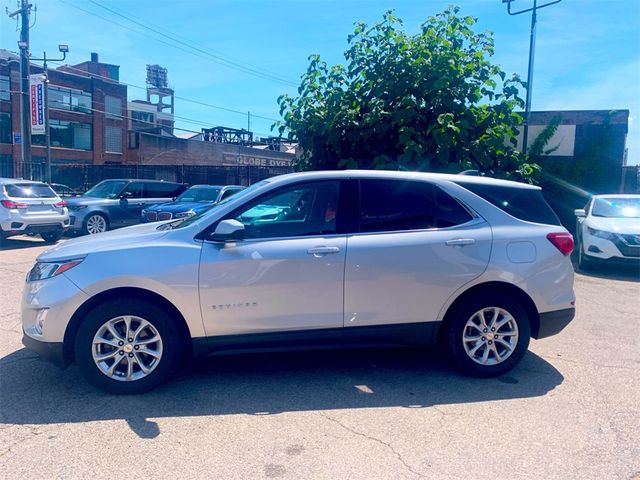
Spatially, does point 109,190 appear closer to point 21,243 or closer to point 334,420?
point 21,243

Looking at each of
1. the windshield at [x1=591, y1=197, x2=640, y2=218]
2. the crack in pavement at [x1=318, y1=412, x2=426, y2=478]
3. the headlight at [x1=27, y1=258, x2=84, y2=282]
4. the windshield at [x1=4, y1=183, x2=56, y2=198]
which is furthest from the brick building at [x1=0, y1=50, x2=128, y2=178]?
the crack in pavement at [x1=318, y1=412, x2=426, y2=478]

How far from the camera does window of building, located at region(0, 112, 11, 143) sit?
129ft

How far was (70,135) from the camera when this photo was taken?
4369 cm

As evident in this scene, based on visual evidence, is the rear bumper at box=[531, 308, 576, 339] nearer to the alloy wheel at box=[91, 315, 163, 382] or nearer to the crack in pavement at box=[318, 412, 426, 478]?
the crack in pavement at box=[318, 412, 426, 478]

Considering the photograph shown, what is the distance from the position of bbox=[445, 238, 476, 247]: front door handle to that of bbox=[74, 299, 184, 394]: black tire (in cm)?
232

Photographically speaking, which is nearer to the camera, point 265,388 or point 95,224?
point 265,388

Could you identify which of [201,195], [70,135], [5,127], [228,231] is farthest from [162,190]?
[70,135]

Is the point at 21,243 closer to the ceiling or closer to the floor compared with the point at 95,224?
closer to the floor

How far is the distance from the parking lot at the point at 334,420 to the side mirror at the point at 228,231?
1.21 metres

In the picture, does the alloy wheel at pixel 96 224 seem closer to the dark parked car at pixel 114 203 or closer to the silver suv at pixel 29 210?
the dark parked car at pixel 114 203

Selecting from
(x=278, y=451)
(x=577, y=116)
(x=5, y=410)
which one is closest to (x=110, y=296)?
(x=5, y=410)

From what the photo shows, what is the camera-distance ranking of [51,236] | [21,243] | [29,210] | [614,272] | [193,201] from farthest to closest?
[193,201]
[51,236]
[21,243]
[29,210]
[614,272]

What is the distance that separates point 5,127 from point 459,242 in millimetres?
43745

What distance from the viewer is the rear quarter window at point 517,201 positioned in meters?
4.66
